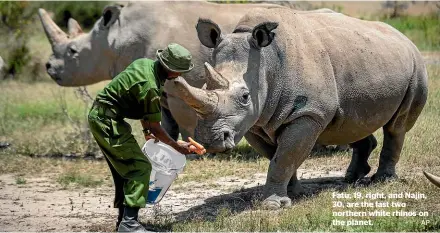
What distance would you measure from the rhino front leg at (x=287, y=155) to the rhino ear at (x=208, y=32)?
986 mm

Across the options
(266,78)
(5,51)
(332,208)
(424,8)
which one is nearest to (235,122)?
(266,78)

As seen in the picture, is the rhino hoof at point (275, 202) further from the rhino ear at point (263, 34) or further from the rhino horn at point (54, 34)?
the rhino horn at point (54, 34)

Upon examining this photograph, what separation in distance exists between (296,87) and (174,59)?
1.48 m

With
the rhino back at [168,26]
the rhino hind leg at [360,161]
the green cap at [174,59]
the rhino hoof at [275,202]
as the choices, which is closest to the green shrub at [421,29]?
the rhino back at [168,26]

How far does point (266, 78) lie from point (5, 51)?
1151 centimetres

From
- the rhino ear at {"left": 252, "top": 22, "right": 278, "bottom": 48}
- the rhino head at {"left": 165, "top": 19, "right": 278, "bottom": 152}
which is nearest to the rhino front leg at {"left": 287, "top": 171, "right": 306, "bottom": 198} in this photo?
the rhino head at {"left": 165, "top": 19, "right": 278, "bottom": 152}

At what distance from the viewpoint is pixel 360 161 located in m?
9.20

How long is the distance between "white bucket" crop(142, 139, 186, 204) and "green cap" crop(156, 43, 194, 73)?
831 millimetres

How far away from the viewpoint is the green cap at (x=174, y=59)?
6.62 meters

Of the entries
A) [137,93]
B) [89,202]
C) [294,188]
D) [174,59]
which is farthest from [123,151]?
[294,188]

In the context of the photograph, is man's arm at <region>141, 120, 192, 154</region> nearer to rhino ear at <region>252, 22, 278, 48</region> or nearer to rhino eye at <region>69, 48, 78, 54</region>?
rhino ear at <region>252, 22, 278, 48</region>

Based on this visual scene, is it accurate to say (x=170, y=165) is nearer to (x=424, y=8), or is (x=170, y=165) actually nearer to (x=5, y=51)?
(x=5, y=51)

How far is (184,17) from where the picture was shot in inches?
421

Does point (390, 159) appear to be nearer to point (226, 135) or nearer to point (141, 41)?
point (226, 135)
